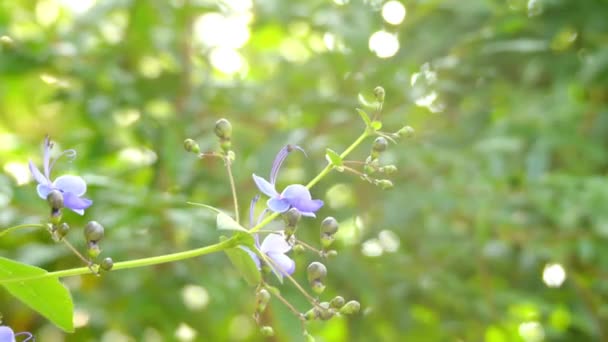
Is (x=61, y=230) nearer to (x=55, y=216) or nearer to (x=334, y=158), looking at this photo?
(x=55, y=216)

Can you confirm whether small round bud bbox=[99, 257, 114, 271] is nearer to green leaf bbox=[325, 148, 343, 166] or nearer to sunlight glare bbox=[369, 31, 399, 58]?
green leaf bbox=[325, 148, 343, 166]

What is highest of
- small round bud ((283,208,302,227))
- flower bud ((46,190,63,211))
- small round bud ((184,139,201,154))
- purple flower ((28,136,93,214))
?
small round bud ((184,139,201,154))

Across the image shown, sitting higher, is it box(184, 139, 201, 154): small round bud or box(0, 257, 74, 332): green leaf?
box(184, 139, 201, 154): small round bud

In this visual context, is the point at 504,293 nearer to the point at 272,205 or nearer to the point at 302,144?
the point at 302,144

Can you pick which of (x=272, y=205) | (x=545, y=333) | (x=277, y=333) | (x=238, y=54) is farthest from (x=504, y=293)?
(x=272, y=205)

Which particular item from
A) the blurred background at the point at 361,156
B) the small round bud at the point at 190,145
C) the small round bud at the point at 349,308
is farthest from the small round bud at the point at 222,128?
the blurred background at the point at 361,156

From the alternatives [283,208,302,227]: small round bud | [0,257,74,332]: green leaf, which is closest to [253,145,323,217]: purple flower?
[283,208,302,227]: small round bud

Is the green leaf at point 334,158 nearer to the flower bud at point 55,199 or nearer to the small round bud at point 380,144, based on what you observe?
the small round bud at point 380,144

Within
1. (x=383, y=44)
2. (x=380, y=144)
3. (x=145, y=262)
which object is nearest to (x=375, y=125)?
(x=380, y=144)
